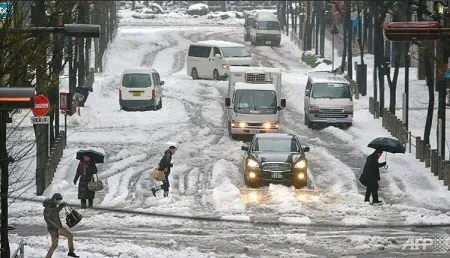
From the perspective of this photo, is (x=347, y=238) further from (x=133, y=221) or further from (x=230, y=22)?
(x=230, y=22)

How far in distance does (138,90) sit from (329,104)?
27.4ft

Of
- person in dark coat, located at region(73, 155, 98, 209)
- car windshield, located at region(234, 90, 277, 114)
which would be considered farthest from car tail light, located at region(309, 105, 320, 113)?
person in dark coat, located at region(73, 155, 98, 209)

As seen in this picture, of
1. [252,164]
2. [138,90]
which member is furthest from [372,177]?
[138,90]

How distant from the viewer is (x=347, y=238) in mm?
25141

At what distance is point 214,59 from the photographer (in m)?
60.3

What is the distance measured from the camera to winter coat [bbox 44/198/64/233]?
73.8ft

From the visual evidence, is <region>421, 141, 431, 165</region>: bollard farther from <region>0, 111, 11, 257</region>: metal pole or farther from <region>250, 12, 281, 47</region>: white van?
<region>250, 12, 281, 47</region>: white van

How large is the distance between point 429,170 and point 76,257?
14934 millimetres

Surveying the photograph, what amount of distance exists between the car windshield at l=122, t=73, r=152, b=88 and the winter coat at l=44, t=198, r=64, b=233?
2552cm

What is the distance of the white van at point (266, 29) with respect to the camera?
81.5 meters

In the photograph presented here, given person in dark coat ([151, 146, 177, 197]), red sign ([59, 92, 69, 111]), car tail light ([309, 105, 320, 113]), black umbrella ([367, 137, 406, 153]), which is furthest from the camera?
car tail light ([309, 105, 320, 113])

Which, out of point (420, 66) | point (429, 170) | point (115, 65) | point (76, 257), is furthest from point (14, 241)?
point (115, 65)

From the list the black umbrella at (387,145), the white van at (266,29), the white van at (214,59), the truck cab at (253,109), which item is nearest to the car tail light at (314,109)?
the truck cab at (253,109)

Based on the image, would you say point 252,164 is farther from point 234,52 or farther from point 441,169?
point 234,52
